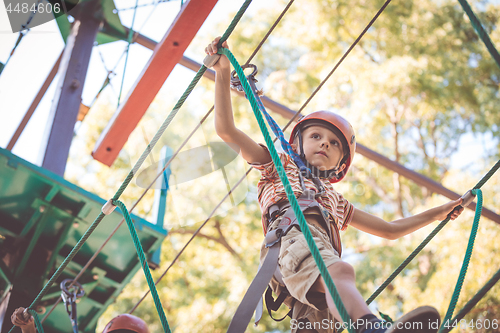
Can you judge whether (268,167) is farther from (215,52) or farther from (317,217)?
(215,52)

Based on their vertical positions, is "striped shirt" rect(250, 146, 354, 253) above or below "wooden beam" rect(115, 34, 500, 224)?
below

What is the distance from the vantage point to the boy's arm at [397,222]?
98.4 inches

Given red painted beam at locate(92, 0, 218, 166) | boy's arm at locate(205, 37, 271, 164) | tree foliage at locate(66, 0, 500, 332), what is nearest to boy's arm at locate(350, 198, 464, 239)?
boy's arm at locate(205, 37, 271, 164)

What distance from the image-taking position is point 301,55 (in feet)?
38.9

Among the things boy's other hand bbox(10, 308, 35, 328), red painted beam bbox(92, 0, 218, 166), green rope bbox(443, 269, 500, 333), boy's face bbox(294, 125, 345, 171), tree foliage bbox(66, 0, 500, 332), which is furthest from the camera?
tree foliage bbox(66, 0, 500, 332)

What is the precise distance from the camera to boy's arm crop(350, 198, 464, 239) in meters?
2.50

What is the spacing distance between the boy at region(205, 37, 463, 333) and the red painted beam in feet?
4.77

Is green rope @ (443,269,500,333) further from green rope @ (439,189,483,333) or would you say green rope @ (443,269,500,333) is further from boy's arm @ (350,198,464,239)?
boy's arm @ (350,198,464,239)

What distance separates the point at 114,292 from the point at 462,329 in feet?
14.2

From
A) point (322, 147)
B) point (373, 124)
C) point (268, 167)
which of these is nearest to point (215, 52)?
point (268, 167)

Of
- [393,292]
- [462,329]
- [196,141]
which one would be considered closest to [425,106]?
[393,292]

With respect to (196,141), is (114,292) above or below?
below

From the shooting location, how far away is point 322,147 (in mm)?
2289

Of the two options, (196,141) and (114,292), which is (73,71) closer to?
(196,141)
